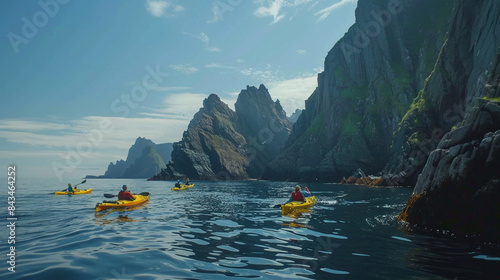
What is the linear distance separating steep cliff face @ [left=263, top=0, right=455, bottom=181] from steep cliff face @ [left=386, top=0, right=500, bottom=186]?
22551mm

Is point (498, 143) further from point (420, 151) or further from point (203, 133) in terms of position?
point (203, 133)

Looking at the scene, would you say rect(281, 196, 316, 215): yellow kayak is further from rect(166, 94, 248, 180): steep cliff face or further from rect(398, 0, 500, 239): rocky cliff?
rect(166, 94, 248, 180): steep cliff face

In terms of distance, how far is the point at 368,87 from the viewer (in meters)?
114

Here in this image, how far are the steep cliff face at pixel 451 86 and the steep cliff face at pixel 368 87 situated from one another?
22.6 meters

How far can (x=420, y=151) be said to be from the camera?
6109cm

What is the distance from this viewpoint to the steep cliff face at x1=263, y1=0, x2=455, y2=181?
310ft

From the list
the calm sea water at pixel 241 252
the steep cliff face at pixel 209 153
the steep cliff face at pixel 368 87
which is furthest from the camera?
the steep cliff face at pixel 209 153

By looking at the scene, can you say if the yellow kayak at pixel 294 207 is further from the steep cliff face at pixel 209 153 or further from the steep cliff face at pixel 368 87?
the steep cliff face at pixel 209 153

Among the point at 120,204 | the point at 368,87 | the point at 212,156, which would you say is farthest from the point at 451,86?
the point at 212,156

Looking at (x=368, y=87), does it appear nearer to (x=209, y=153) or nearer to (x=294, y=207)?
(x=209, y=153)

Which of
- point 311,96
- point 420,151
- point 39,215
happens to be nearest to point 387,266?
point 39,215

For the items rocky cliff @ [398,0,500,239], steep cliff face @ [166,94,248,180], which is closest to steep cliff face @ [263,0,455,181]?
steep cliff face @ [166,94,248,180]

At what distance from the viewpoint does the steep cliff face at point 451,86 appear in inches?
1831

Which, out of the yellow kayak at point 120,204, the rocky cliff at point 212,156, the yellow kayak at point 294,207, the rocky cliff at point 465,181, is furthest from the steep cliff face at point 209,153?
the rocky cliff at point 465,181
